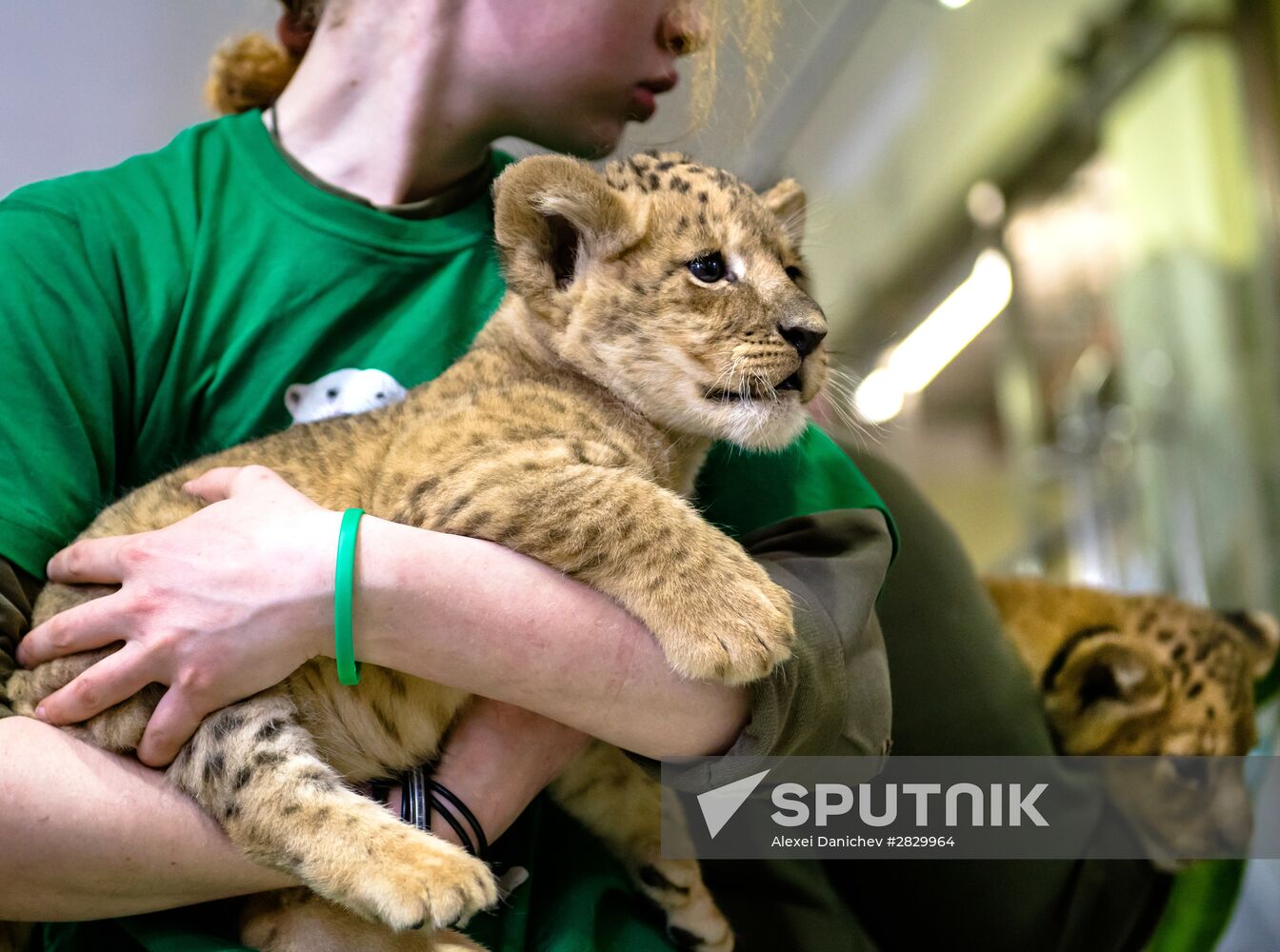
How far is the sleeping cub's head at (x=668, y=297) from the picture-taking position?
1.37 m

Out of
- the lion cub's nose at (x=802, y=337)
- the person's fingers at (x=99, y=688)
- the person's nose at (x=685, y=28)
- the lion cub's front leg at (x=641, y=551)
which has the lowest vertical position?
the person's fingers at (x=99, y=688)

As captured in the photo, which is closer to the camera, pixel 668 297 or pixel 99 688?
pixel 99 688

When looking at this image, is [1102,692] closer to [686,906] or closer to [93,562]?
[686,906]

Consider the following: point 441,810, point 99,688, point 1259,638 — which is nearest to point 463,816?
point 441,810

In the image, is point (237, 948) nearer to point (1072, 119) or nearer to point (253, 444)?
point (253, 444)

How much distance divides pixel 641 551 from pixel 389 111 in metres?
0.90

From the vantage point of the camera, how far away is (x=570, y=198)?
138 centimetres

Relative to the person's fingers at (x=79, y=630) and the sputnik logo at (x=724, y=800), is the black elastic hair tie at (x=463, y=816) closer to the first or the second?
the sputnik logo at (x=724, y=800)

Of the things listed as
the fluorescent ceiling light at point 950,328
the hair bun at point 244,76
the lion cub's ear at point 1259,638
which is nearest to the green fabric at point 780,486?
the hair bun at point 244,76

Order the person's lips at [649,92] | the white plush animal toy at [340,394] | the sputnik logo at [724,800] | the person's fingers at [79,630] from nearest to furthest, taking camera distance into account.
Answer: the person's fingers at [79,630]
the sputnik logo at [724,800]
the white plush animal toy at [340,394]
the person's lips at [649,92]

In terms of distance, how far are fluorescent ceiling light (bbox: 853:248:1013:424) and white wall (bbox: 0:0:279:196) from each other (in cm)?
235

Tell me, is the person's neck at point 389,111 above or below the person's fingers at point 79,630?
above

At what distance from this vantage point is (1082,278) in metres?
4.82

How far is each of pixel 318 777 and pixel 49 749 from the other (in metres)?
0.28
